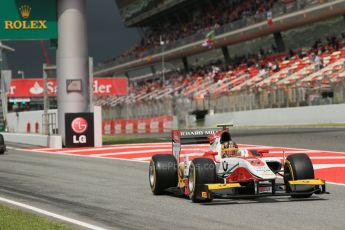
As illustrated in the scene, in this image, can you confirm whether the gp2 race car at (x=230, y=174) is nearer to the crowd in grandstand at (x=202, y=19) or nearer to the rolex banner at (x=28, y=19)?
the rolex banner at (x=28, y=19)

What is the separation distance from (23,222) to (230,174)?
111 inches

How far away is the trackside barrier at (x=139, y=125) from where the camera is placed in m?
43.1

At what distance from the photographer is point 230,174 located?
952 centimetres

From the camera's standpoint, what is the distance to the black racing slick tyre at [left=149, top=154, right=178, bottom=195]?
34.2ft

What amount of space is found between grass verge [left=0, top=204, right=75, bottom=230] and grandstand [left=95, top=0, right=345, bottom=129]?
2424 cm

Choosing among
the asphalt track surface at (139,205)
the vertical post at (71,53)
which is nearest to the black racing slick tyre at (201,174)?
the asphalt track surface at (139,205)

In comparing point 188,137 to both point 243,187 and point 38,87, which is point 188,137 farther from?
point 38,87

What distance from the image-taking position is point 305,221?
24.6ft

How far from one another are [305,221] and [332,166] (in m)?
7.32

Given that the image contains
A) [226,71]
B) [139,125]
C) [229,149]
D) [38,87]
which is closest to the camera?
[229,149]

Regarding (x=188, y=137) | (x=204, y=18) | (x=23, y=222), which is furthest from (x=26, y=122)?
(x=204, y=18)

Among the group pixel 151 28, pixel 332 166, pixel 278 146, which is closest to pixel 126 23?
pixel 151 28

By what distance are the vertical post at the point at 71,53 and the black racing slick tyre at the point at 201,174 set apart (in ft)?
55.9

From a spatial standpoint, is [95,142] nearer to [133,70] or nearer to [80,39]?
[80,39]
